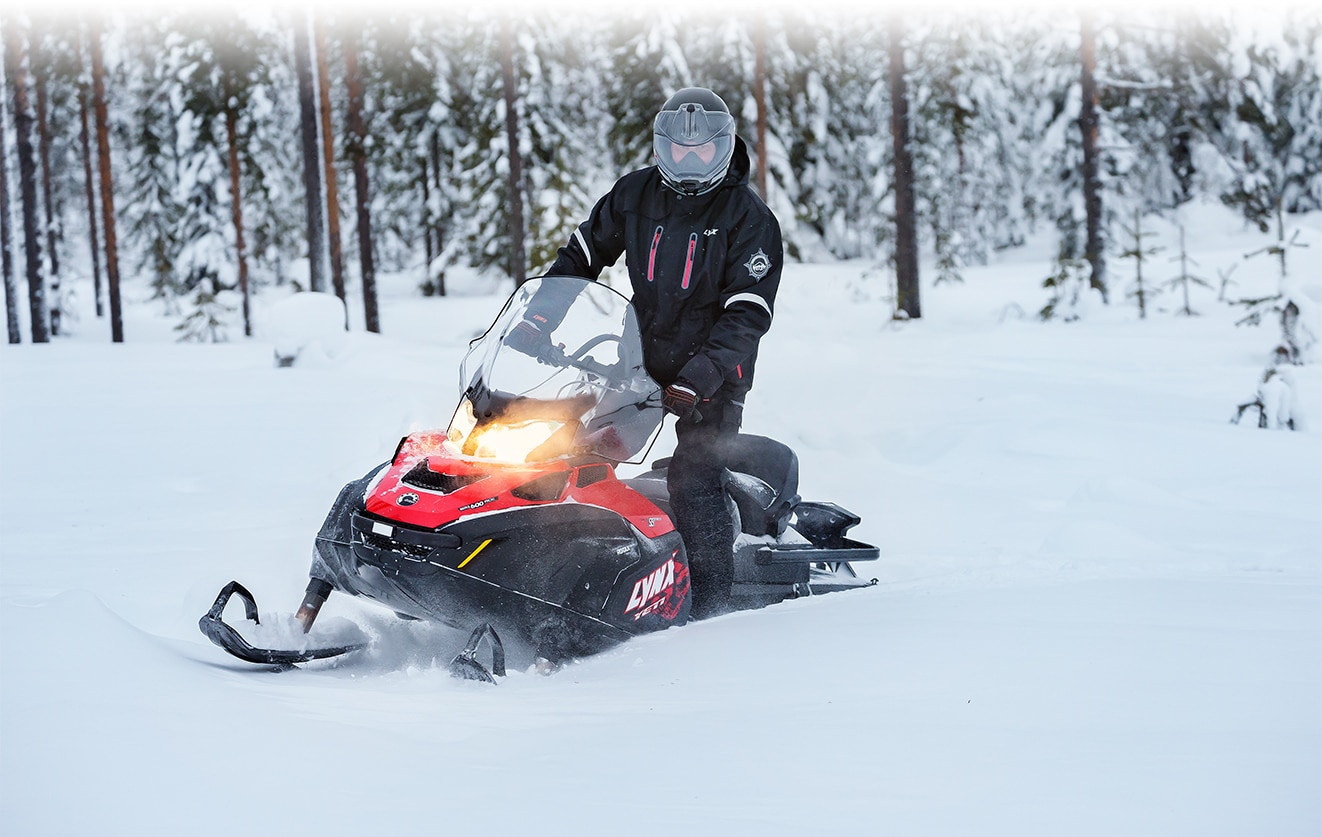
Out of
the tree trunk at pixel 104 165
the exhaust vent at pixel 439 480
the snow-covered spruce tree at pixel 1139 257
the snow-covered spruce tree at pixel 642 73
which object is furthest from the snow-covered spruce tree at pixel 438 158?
the exhaust vent at pixel 439 480

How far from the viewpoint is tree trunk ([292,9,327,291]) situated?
59.8ft

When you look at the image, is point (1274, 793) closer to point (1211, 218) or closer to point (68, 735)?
point (68, 735)

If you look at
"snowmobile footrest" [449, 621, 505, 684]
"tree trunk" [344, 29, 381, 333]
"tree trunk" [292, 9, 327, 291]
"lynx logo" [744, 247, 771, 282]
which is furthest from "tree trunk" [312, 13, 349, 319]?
"snowmobile footrest" [449, 621, 505, 684]

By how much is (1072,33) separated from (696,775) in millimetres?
20236

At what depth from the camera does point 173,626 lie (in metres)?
4.11

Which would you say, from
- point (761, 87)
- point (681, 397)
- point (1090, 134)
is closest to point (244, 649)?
point (681, 397)

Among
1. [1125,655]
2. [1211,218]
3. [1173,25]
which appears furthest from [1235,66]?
[1125,655]

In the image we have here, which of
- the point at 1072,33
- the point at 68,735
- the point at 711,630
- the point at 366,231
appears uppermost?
the point at 1072,33

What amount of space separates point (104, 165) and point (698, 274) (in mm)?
20761

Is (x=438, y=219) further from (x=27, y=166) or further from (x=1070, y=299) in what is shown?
(x=1070, y=299)

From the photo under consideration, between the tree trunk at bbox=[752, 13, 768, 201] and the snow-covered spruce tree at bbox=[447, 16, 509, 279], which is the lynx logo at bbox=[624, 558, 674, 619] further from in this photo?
the snow-covered spruce tree at bbox=[447, 16, 509, 279]

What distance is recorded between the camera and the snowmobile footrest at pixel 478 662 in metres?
3.24

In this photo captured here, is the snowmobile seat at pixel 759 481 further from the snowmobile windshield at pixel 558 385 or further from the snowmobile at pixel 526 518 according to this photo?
the snowmobile windshield at pixel 558 385

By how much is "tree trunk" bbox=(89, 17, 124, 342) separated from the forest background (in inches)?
2.8
